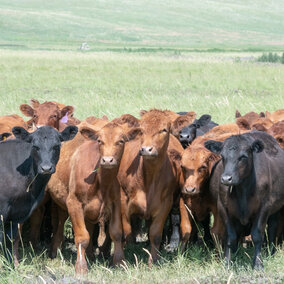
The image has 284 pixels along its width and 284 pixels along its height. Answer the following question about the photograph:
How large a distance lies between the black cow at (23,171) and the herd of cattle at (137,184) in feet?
0.04

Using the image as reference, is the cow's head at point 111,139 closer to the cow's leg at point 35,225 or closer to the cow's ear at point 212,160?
the cow's ear at point 212,160

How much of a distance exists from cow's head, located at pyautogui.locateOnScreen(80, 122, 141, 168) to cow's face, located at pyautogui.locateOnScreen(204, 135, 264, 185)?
929mm

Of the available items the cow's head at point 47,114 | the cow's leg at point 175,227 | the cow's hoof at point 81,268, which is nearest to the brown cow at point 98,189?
the cow's hoof at point 81,268

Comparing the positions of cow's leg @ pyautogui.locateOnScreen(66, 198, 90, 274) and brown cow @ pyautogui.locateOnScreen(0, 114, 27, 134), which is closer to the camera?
cow's leg @ pyautogui.locateOnScreen(66, 198, 90, 274)

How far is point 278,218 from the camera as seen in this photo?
26.6ft

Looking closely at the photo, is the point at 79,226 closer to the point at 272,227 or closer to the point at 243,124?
the point at 272,227

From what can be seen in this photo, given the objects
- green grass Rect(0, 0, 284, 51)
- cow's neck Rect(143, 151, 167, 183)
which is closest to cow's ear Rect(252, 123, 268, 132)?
cow's neck Rect(143, 151, 167, 183)

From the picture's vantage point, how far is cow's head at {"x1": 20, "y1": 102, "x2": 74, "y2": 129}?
10648mm

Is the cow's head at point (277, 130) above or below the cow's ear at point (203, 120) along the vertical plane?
above

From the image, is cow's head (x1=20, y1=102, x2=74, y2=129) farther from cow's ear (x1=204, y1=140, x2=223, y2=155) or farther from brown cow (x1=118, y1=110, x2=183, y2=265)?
cow's ear (x1=204, y1=140, x2=223, y2=155)

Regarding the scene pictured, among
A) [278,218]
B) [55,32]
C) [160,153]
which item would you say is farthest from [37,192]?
[55,32]

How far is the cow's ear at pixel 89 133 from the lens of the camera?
7.45 metres

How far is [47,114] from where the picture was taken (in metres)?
10.8

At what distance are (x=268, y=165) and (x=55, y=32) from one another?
113282 mm
